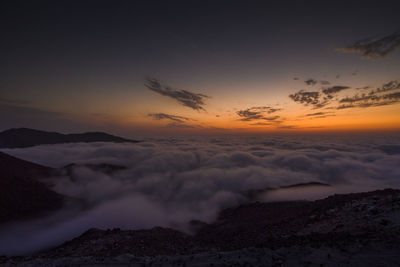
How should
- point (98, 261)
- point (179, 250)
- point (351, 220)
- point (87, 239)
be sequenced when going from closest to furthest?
point (98, 261), point (351, 220), point (179, 250), point (87, 239)

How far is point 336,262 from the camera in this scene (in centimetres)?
575

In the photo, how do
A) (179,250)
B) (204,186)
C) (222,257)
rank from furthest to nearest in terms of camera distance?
(204,186)
(179,250)
(222,257)

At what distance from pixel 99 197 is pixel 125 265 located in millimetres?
38379

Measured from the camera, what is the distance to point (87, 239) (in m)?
13.4

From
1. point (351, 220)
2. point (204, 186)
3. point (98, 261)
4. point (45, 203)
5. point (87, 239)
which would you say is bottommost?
point (204, 186)

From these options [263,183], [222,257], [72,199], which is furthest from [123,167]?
[222,257]

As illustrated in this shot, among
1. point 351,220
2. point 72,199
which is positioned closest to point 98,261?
point 351,220

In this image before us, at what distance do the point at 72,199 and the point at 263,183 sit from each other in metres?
50.1

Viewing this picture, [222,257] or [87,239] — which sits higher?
[222,257]

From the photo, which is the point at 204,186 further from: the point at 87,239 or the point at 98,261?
the point at 98,261

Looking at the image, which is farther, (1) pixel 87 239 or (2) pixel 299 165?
(2) pixel 299 165

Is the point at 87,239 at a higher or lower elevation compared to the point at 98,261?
lower

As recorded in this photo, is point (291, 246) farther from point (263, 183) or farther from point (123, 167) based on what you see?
point (123, 167)

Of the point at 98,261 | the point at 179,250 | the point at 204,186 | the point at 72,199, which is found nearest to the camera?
the point at 98,261
